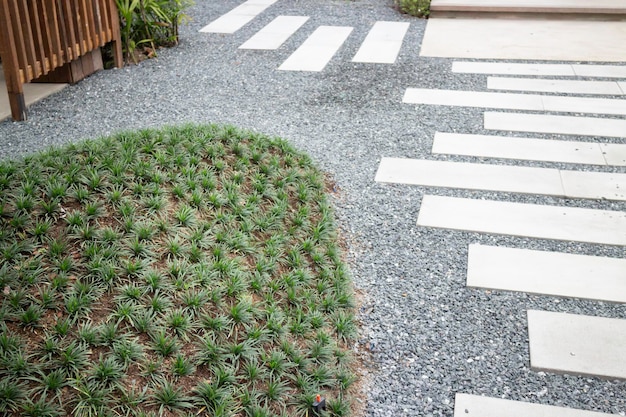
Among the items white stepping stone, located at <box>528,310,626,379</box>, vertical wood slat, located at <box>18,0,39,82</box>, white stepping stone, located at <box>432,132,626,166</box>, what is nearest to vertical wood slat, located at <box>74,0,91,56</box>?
vertical wood slat, located at <box>18,0,39,82</box>

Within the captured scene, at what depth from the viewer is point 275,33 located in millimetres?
8406

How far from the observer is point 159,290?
9.91ft

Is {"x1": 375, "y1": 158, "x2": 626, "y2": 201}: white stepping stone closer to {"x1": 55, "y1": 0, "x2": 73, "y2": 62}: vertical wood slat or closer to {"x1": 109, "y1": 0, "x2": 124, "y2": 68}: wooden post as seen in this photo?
{"x1": 55, "y1": 0, "x2": 73, "y2": 62}: vertical wood slat

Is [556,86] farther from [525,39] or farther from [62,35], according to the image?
[62,35]

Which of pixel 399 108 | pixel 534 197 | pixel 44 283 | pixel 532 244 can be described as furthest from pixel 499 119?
pixel 44 283

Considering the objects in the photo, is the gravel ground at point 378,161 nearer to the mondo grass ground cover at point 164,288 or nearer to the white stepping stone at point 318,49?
the white stepping stone at point 318,49

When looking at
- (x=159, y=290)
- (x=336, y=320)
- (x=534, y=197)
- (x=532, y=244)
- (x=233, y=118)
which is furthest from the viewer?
(x=233, y=118)

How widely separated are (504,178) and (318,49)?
142 inches

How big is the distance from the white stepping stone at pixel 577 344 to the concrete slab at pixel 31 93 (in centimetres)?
441

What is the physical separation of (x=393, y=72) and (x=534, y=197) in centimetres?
285

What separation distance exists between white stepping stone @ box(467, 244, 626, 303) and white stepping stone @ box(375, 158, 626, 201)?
80 centimetres

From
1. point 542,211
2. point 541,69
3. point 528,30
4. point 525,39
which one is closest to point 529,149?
point 542,211

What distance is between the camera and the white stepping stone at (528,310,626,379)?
→ 3002 mm

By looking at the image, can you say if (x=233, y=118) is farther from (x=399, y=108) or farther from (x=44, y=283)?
(x=44, y=283)
